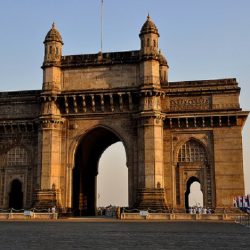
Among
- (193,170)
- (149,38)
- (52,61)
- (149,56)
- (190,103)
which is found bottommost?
(193,170)

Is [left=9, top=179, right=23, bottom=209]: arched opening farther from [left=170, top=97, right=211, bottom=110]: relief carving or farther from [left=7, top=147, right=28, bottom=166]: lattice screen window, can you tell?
[left=170, top=97, right=211, bottom=110]: relief carving

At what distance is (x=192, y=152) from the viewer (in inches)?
1683

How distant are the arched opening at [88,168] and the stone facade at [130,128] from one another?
0.56 m

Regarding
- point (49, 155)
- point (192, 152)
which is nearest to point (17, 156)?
point (49, 155)

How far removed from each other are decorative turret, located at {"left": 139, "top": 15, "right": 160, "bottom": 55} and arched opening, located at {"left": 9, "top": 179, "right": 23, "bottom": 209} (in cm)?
1836

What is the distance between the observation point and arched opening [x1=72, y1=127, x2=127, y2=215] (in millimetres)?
46500

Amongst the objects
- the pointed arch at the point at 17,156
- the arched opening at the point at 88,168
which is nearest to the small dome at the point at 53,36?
the arched opening at the point at 88,168

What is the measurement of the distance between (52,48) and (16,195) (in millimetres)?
15405

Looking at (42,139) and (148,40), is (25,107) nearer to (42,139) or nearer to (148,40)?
(42,139)

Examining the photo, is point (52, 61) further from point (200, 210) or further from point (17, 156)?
point (200, 210)

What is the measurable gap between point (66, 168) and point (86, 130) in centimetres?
415

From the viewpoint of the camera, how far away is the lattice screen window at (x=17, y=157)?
4544 centimetres

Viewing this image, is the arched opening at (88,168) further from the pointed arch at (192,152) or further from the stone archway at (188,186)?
the stone archway at (188,186)
